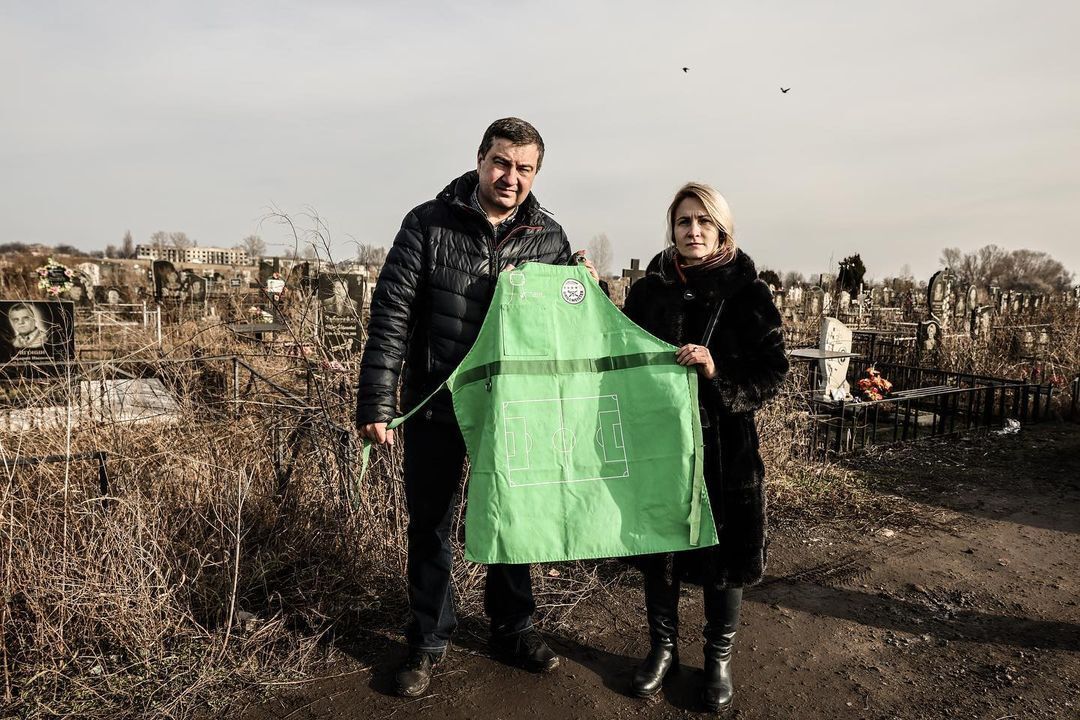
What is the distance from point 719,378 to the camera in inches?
99.7

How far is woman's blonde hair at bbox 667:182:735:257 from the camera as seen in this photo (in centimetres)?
254

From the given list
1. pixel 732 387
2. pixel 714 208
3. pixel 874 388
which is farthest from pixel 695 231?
pixel 874 388

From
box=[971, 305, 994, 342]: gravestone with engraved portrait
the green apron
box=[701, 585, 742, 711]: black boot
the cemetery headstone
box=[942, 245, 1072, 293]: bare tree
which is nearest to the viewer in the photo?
the green apron

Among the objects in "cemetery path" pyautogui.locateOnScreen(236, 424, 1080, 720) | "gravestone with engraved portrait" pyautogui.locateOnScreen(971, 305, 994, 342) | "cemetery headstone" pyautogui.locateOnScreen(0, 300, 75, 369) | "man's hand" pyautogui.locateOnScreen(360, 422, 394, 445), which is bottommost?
"cemetery path" pyautogui.locateOnScreen(236, 424, 1080, 720)

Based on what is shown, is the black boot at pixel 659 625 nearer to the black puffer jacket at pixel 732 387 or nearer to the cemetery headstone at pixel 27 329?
the black puffer jacket at pixel 732 387

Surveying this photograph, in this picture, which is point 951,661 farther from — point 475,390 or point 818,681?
point 475,390

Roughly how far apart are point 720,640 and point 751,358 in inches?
45.0

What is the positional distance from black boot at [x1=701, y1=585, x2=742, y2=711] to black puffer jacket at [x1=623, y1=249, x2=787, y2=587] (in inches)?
3.0

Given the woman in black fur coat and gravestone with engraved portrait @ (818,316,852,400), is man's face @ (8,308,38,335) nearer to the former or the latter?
the woman in black fur coat

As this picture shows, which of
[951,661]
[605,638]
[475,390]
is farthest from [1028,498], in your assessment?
[475,390]

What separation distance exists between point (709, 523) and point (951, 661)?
1534mm

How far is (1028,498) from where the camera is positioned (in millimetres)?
5477

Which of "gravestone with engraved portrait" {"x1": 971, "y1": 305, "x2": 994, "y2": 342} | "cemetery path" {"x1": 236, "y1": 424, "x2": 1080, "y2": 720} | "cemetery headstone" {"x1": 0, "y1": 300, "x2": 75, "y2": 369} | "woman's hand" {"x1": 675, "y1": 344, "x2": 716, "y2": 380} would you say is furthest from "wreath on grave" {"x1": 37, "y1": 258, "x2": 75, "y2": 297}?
"gravestone with engraved portrait" {"x1": 971, "y1": 305, "x2": 994, "y2": 342}

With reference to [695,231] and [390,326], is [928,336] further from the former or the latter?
[390,326]
